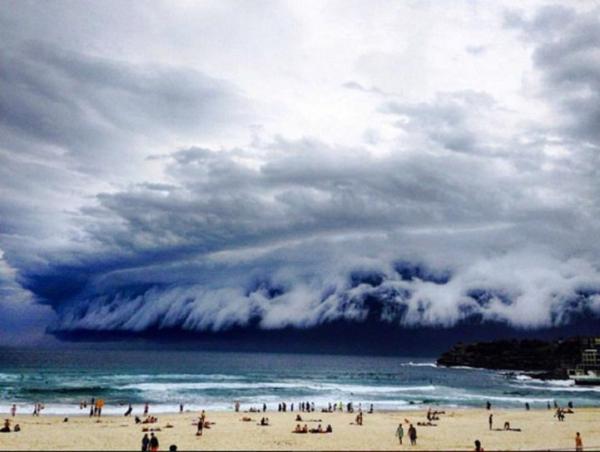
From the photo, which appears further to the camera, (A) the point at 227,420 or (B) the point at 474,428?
(A) the point at 227,420

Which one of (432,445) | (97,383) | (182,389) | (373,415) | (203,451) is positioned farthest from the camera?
(97,383)

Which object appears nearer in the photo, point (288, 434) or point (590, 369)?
point (288, 434)

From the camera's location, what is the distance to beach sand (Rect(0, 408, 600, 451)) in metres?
34.1

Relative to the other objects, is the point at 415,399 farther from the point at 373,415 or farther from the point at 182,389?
the point at 182,389

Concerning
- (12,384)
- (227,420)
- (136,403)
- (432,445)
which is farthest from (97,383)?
(432,445)

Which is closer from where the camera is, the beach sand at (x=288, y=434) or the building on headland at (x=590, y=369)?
the beach sand at (x=288, y=434)

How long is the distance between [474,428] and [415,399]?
34592 mm

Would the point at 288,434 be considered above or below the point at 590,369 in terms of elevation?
above

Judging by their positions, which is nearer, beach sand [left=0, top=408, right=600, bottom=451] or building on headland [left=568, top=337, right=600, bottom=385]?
beach sand [left=0, top=408, right=600, bottom=451]

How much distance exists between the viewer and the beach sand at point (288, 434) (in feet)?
112

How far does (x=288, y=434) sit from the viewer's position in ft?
132

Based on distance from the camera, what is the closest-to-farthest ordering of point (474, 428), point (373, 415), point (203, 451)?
1. point (203, 451)
2. point (474, 428)
3. point (373, 415)

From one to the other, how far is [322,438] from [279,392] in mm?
49188

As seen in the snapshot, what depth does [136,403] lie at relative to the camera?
2579 inches
